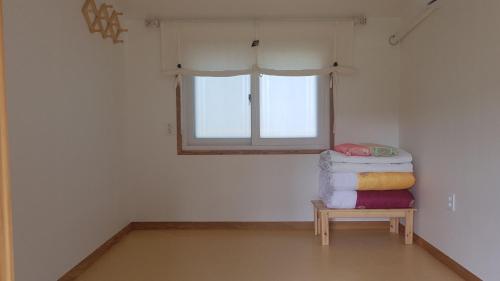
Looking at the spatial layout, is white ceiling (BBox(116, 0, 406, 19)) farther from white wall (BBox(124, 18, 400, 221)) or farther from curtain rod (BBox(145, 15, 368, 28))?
Result: white wall (BBox(124, 18, 400, 221))

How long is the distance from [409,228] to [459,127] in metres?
0.98

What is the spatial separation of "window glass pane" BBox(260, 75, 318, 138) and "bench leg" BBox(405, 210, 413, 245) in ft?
3.48

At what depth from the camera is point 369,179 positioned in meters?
2.98

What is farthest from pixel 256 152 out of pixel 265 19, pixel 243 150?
pixel 265 19

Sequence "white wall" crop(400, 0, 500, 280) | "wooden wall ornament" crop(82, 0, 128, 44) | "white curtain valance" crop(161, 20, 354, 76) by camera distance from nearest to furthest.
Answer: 1. "white wall" crop(400, 0, 500, 280)
2. "wooden wall ornament" crop(82, 0, 128, 44)
3. "white curtain valance" crop(161, 20, 354, 76)

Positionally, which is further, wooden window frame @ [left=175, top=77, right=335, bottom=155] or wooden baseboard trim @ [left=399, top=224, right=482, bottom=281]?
wooden window frame @ [left=175, top=77, right=335, bottom=155]

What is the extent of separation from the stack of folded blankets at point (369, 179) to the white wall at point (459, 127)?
0.16m

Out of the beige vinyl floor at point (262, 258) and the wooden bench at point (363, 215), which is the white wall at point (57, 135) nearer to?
the beige vinyl floor at point (262, 258)

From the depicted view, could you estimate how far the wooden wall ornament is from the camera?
105 inches

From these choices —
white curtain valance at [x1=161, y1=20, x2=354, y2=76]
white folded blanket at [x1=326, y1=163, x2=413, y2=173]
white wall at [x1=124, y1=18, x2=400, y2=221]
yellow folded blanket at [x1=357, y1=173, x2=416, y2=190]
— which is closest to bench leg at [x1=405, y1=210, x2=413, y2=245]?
yellow folded blanket at [x1=357, y1=173, x2=416, y2=190]

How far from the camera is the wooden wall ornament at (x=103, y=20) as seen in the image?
2680mm

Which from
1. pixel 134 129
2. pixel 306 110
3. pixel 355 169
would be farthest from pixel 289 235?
pixel 134 129

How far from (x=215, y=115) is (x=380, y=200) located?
162 cm

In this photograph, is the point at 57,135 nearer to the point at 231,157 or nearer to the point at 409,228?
the point at 231,157
